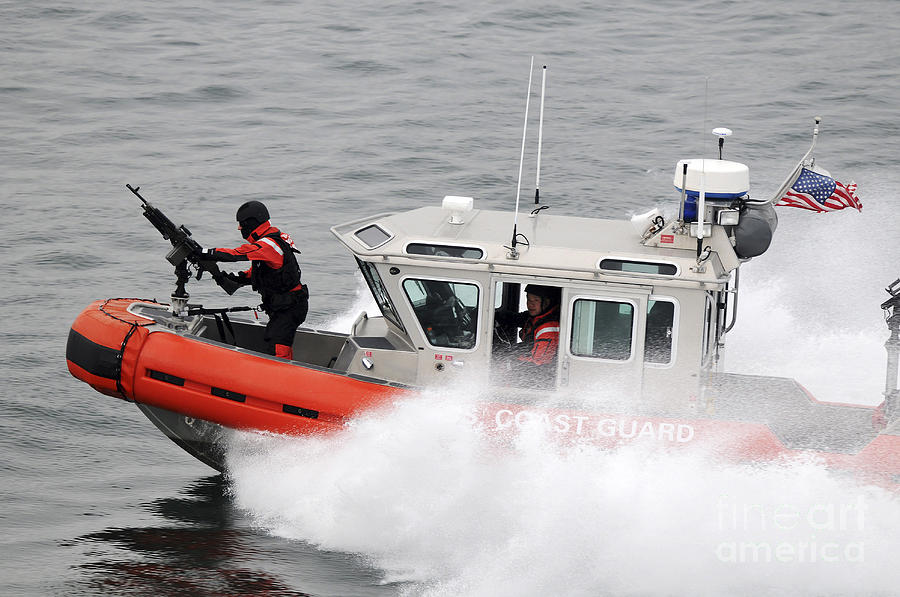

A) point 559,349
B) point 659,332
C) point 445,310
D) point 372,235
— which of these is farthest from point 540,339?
point 372,235

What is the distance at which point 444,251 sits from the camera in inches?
326

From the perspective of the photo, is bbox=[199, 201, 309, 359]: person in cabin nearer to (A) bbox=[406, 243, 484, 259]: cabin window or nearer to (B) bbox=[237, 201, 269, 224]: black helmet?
(B) bbox=[237, 201, 269, 224]: black helmet

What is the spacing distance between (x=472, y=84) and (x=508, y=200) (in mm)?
6153

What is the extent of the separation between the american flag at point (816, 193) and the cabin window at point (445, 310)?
262 centimetres

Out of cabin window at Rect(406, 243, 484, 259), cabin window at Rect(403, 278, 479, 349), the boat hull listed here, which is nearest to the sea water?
the boat hull

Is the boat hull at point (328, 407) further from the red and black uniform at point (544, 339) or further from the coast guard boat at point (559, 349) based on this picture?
the red and black uniform at point (544, 339)

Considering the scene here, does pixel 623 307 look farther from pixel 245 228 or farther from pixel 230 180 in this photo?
pixel 230 180

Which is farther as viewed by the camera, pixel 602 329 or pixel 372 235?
pixel 372 235

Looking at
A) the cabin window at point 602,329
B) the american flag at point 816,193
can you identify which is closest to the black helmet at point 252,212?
the cabin window at point 602,329

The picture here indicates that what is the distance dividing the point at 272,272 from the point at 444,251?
140cm

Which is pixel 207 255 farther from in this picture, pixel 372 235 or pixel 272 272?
pixel 372 235

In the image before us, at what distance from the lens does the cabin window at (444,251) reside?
823 centimetres

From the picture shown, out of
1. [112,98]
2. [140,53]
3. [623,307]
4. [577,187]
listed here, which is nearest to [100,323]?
[623,307]

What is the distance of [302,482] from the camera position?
8758 millimetres
